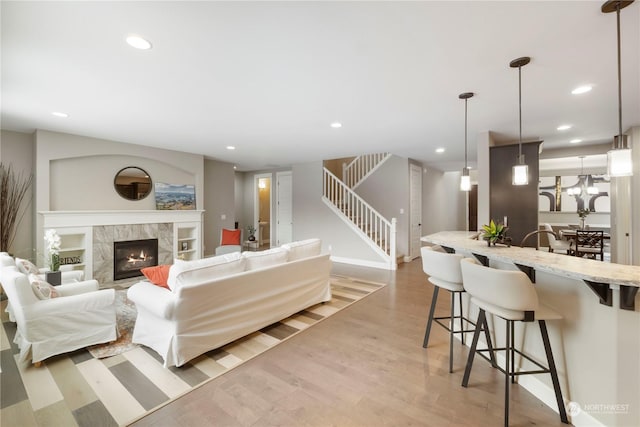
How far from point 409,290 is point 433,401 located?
2.63 metres

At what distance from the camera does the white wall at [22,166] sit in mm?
4285

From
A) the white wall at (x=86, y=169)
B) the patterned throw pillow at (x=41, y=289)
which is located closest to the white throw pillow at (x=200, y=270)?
the patterned throw pillow at (x=41, y=289)

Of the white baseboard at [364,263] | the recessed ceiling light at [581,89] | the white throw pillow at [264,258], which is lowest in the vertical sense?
the white baseboard at [364,263]

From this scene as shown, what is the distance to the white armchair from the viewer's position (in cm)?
224

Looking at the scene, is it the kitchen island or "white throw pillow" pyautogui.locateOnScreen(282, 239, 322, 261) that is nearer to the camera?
the kitchen island

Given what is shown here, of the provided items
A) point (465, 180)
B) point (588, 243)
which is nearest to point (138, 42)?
point (465, 180)

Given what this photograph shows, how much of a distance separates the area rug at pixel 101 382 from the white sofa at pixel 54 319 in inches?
5.1

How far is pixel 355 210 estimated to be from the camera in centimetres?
690

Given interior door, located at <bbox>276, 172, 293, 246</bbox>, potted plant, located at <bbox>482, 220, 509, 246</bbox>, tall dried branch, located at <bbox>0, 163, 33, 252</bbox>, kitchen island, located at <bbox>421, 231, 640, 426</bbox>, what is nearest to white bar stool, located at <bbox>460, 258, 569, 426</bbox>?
kitchen island, located at <bbox>421, 231, 640, 426</bbox>

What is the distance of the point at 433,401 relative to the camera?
1904 millimetres

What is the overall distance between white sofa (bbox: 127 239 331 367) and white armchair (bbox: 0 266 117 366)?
0.28m

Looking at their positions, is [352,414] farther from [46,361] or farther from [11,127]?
[11,127]

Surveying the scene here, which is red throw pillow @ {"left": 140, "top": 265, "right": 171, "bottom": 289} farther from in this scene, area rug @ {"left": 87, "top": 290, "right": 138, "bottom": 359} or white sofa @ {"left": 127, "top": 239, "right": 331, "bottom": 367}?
area rug @ {"left": 87, "top": 290, "right": 138, "bottom": 359}

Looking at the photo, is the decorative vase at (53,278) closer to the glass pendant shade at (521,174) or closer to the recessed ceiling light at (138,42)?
the recessed ceiling light at (138,42)
